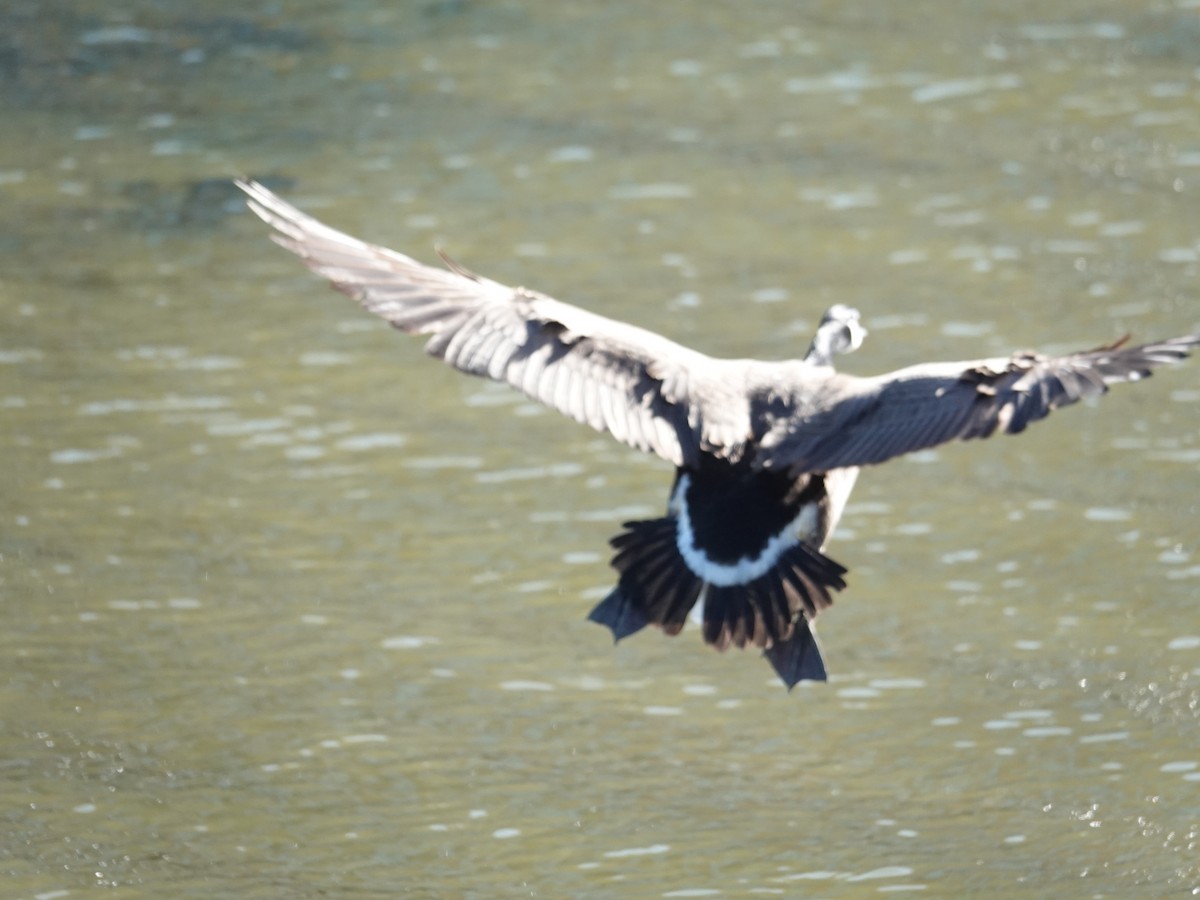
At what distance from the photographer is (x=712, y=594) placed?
7.50m

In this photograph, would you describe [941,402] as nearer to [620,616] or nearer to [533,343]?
[620,616]

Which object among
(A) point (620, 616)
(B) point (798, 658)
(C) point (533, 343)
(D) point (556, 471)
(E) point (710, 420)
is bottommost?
(D) point (556, 471)

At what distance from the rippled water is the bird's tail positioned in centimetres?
103

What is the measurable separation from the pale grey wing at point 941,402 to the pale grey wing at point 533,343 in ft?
1.22

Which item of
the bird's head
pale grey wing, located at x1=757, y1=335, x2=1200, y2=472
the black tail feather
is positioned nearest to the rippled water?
the black tail feather

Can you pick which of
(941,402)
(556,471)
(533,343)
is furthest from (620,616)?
(556,471)

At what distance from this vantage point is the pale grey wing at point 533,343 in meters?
7.57

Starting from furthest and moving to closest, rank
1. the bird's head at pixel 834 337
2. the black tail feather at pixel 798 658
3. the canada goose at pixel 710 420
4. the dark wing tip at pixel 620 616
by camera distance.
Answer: the bird's head at pixel 834 337
the black tail feather at pixel 798 658
the dark wing tip at pixel 620 616
the canada goose at pixel 710 420

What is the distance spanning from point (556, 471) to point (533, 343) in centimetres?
403

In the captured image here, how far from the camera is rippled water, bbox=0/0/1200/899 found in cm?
854

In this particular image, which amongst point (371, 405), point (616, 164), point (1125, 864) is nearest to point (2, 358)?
point (371, 405)

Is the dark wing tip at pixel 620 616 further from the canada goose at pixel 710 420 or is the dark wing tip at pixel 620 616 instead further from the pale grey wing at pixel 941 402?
the pale grey wing at pixel 941 402

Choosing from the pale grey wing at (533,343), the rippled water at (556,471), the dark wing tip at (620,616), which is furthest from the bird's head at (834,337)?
the dark wing tip at (620,616)

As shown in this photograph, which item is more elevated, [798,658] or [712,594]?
[712,594]
